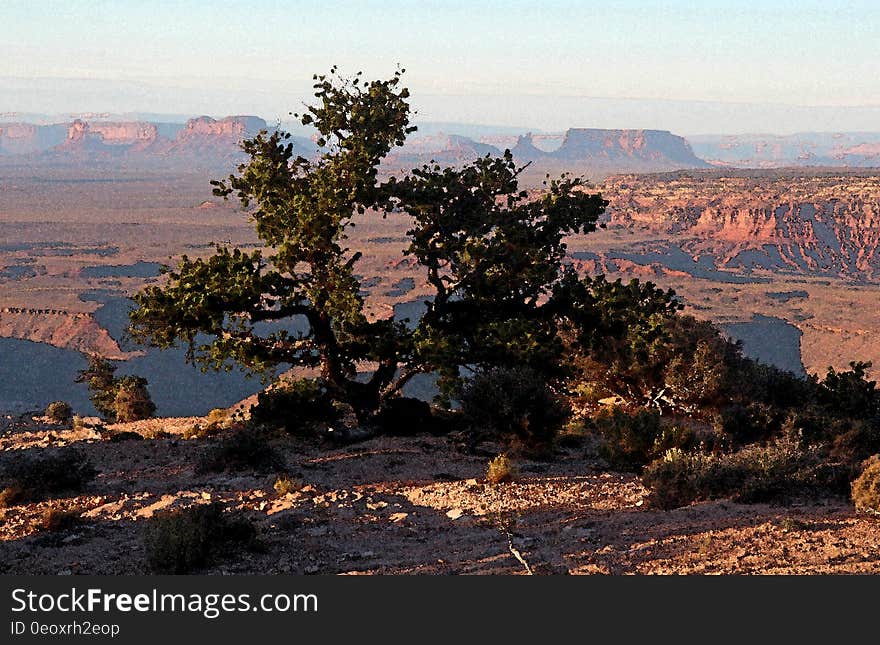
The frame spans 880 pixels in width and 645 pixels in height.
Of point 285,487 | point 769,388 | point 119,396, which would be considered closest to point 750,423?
point 769,388

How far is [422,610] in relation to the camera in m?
8.02

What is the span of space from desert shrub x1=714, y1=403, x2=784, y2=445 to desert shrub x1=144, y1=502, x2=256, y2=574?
1084 cm

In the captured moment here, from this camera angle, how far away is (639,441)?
17.2 metres

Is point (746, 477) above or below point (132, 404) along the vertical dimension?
above

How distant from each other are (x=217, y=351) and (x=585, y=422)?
32.8 feet

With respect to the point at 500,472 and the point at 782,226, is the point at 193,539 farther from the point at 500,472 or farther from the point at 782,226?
the point at 782,226

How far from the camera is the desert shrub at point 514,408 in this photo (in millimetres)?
17984

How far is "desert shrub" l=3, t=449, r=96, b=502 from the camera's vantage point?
48.4 ft

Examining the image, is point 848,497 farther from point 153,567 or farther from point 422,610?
point 153,567

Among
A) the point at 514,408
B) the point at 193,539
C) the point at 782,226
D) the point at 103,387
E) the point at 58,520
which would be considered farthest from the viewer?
the point at 782,226

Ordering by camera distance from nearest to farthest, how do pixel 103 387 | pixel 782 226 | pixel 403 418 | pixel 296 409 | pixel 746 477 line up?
pixel 746 477 → pixel 296 409 → pixel 403 418 → pixel 103 387 → pixel 782 226

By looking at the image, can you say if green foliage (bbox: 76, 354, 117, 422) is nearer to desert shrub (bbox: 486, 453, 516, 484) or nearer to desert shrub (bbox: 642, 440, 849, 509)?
desert shrub (bbox: 486, 453, 516, 484)

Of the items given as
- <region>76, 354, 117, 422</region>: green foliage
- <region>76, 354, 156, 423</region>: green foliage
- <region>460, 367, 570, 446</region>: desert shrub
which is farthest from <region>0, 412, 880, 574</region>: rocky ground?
<region>76, 354, 117, 422</region>: green foliage

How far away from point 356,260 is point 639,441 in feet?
21.3
